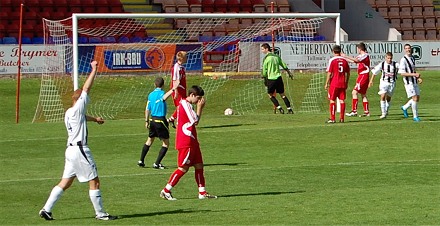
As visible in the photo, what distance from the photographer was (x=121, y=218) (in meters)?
13.5

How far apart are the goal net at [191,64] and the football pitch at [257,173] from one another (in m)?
2.90

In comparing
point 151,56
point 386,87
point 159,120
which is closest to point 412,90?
point 386,87

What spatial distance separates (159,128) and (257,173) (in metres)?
2.02

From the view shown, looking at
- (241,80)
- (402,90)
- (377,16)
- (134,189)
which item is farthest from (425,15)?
(134,189)

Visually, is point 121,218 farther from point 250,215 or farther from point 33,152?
point 33,152

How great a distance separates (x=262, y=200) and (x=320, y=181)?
2.27 metres

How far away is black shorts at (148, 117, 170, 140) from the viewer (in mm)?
18547

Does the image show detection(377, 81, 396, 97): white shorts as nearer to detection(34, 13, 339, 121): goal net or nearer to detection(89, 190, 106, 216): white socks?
detection(34, 13, 339, 121): goal net

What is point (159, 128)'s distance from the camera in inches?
731

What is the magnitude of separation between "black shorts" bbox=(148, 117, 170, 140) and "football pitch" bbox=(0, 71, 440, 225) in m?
0.69

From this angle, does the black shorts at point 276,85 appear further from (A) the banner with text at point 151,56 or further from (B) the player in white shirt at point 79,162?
(B) the player in white shirt at point 79,162

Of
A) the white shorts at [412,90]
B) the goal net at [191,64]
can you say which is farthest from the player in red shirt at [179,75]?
the white shorts at [412,90]

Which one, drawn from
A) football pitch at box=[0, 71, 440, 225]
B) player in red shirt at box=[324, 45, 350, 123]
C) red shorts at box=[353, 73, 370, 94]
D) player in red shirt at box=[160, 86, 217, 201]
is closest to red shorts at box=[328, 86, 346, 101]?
player in red shirt at box=[324, 45, 350, 123]

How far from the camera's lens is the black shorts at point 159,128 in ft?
60.8
